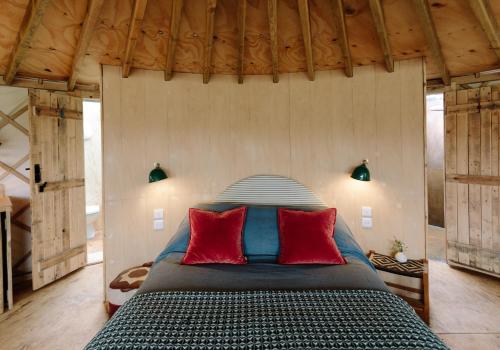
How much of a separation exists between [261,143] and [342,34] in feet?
4.21

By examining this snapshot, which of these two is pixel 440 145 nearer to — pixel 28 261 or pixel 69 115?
pixel 69 115

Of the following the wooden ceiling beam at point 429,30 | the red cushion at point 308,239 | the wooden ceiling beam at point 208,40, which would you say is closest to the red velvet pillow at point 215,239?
the red cushion at point 308,239

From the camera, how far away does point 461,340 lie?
2.17m

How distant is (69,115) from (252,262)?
288cm

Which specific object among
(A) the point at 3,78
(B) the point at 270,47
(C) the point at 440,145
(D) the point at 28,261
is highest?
(B) the point at 270,47

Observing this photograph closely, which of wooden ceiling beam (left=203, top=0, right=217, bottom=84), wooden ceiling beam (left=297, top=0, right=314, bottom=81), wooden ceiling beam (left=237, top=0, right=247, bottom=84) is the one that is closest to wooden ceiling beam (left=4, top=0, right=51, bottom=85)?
wooden ceiling beam (left=203, top=0, right=217, bottom=84)

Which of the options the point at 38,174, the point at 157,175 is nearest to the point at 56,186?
the point at 38,174

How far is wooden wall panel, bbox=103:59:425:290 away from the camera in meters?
2.76

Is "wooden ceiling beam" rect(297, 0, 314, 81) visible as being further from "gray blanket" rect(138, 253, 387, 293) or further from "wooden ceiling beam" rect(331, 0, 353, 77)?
"gray blanket" rect(138, 253, 387, 293)

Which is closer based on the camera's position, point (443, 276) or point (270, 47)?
point (270, 47)

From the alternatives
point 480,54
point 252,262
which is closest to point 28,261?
point 252,262

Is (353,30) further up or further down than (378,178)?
further up

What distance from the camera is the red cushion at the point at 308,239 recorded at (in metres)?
2.03

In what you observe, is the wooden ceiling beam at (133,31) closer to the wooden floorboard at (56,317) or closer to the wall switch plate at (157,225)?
the wall switch plate at (157,225)
